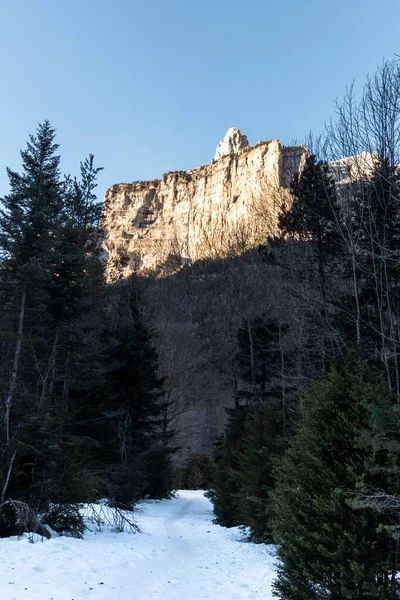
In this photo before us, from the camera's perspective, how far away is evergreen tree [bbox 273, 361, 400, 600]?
14.0 feet

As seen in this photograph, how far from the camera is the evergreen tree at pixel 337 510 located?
4.26 metres

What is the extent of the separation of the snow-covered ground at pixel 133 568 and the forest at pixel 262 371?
1.03 m

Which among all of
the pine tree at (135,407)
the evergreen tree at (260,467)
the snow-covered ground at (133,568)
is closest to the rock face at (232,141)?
the pine tree at (135,407)

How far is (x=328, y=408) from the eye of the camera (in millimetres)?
5191

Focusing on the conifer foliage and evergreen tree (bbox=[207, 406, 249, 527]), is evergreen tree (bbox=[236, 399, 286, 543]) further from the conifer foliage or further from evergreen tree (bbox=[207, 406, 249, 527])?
the conifer foliage

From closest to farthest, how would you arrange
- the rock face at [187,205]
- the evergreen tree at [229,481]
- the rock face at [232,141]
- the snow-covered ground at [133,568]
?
1. the snow-covered ground at [133,568]
2. the evergreen tree at [229,481]
3. the rock face at [187,205]
4. the rock face at [232,141]

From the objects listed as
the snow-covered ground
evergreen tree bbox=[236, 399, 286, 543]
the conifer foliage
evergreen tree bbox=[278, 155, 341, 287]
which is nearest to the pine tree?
the conifer foliage

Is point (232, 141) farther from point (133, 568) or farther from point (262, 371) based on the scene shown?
point (133, 568)

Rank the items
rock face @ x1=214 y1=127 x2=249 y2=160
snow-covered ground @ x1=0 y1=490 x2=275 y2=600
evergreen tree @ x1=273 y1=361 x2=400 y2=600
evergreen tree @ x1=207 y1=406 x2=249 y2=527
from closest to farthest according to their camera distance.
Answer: evergreen tree @ x1=273 y1=361 x2=400 y2=600, snow-covered ground @ x1=0 y1=490 x2=275 y2=600, evergreen tree @ x1=207 y1=406 x2=249 y2=527, rock face @ x1=214 y1=127 x2=249 y2=160

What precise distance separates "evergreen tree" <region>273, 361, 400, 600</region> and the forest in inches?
0.8

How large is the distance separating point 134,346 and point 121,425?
13.7 ft

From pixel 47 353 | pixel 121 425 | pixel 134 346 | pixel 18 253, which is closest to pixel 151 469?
pixel 121 425

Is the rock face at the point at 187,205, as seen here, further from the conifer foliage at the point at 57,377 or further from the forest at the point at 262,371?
the conifer foliage at the point at 57,377

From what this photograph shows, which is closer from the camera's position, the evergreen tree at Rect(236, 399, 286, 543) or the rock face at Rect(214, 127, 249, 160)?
the evergreen tree at Rect(236, 399, 286, 543)
